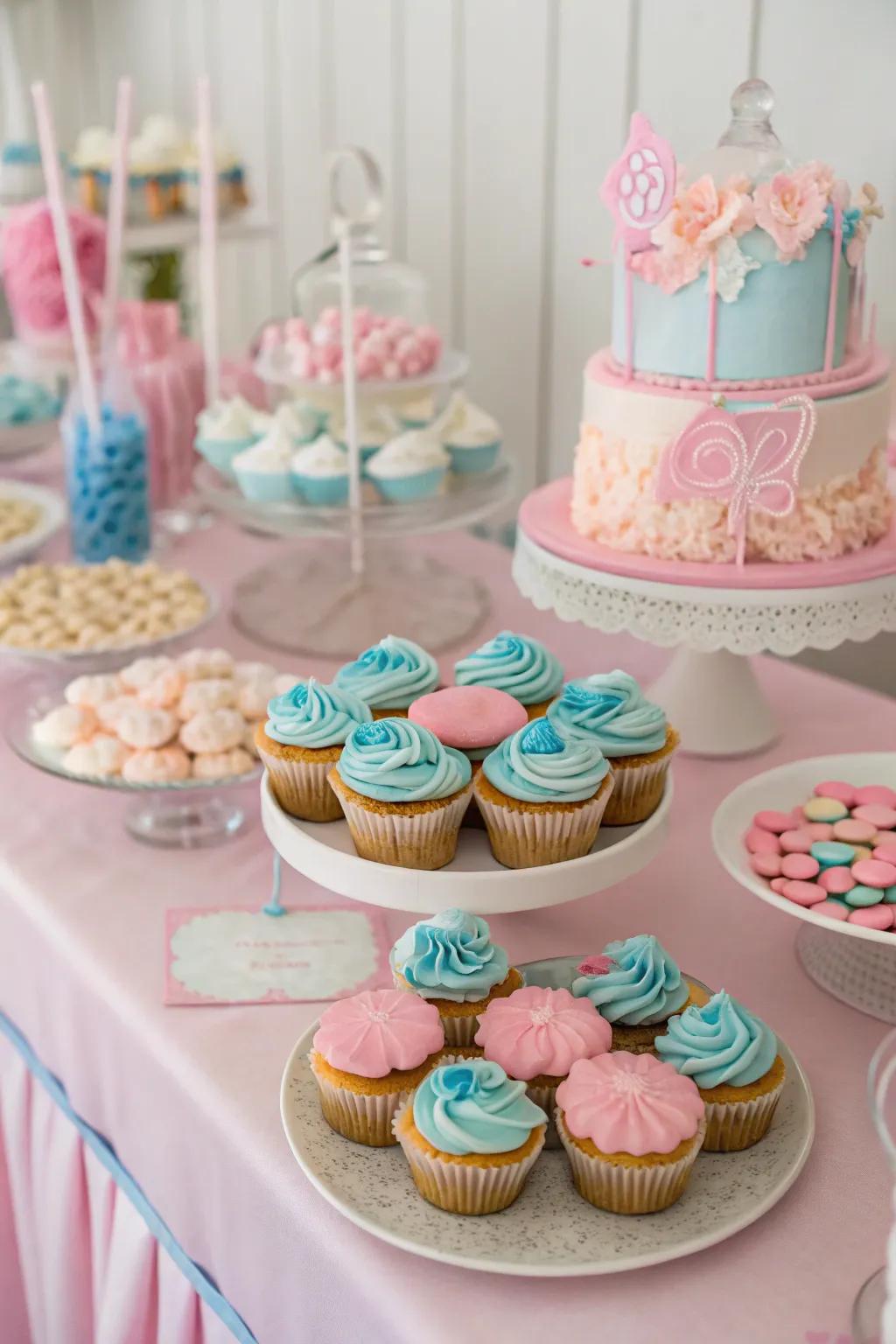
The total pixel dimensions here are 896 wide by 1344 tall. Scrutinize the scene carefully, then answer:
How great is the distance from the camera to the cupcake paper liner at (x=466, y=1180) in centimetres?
74

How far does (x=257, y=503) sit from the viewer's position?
1.54m

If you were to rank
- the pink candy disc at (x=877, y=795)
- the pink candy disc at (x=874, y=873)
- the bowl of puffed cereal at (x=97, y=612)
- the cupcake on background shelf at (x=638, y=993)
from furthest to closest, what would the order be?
the bowl of puffed cereal at (x=97, y=612) < the pink candy disc at (x=877, y=795) < the pink candy disc at (x=874, y=873) < the cupcake on background shelf at (x=638, y=993)

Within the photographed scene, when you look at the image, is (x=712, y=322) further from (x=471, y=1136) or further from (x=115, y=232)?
(x=115, y=232)

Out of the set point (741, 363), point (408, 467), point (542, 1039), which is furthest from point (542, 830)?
point (408, 467)

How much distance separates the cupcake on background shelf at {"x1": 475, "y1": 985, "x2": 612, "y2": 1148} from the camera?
80 cm

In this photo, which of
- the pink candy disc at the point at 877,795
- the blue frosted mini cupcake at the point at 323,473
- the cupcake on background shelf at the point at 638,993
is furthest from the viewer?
the blue frosted mini cupcake at the point at 323,473

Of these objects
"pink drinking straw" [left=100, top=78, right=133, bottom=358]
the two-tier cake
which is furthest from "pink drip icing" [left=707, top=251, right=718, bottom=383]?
"pink drinking straw" [left=100, top=78, right=133, bottom=358]

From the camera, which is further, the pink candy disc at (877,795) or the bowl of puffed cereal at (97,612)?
the bowl of puffed cereal at (97,612)

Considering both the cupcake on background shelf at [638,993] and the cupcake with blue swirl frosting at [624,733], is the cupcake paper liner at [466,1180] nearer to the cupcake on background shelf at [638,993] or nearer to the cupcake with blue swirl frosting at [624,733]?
the cupcake on background shelf at [638,993]

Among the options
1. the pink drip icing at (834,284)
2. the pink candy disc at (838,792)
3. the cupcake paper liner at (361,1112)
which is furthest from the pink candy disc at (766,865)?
the pink drip icing at (834,284)

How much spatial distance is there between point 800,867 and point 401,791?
0.98 ft

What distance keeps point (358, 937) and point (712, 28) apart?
3.80 feet

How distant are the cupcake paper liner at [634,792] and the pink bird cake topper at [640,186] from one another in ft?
1.51

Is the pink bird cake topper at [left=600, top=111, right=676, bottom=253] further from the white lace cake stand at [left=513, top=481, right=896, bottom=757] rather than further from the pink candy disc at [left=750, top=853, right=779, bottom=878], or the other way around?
the pink candy disc at [left=750, top=853, right=779, bottom=878]
